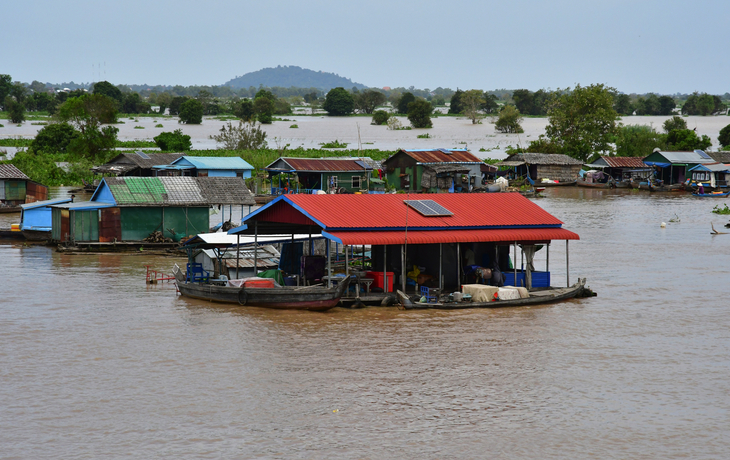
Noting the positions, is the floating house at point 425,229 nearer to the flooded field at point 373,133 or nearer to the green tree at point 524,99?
the flooded field at point 373,133

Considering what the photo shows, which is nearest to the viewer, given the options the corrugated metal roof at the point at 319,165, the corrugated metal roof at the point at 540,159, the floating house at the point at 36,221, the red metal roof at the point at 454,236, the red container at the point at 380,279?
the red metal roof at the point at 454,236

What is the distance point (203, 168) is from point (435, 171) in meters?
15.4

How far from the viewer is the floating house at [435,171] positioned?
174 ft

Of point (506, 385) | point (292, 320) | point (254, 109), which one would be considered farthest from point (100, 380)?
point (254, 109)

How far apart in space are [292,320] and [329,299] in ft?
3.62

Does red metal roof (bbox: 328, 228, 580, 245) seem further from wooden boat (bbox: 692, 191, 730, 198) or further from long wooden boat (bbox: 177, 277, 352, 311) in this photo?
wooden boat (bbox: 692, 191, 730, 198)

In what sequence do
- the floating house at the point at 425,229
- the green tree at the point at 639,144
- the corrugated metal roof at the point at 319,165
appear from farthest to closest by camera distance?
the green tree at the point at 639,144
the corrugated metal roof at the point at 319,165
the floating house at the point at 425,229

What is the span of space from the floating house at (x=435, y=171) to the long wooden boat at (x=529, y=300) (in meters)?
29.9

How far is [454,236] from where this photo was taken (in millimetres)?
21016

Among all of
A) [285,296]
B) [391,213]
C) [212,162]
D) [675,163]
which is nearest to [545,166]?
[675,163]

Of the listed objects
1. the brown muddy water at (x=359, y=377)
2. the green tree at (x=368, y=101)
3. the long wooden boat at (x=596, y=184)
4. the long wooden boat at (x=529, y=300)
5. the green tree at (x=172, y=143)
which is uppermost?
the green tree at (x=368, y=101)

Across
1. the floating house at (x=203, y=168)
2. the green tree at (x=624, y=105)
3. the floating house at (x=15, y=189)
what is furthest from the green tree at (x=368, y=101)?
the floating house at (x=15, y=189)

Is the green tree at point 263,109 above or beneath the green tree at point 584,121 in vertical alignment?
above

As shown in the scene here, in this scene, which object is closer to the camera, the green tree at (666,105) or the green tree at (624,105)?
the green tree at (666,105)
